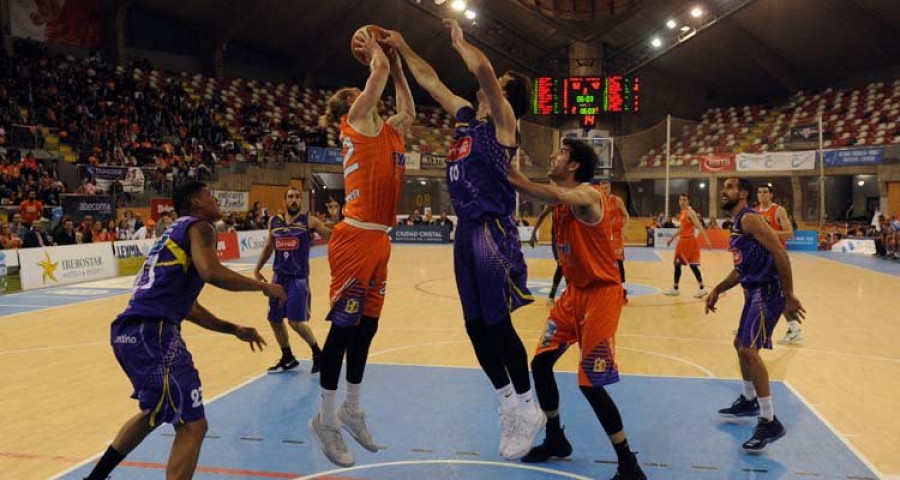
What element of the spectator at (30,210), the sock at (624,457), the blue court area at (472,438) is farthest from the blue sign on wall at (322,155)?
the sock at (624,457)

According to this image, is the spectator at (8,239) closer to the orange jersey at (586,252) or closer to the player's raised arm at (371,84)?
the player's raised arm at (371,84)

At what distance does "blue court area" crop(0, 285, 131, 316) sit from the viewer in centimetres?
1163

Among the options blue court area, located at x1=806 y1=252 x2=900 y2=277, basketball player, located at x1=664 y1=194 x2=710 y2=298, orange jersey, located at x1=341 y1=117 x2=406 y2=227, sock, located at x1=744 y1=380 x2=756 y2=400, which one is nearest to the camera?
orange jersey, located at x1=341 y1=117 x2=406 y2=227

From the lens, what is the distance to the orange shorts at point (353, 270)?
157 inches

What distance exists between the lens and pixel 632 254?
2422cm

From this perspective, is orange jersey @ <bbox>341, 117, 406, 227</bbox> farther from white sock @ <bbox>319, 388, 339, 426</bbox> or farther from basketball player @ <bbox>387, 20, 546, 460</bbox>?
white sock @ <bbox>319, 388, 339, 426</bbox>

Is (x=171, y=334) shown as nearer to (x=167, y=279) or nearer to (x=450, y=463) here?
(x=167, y=279)

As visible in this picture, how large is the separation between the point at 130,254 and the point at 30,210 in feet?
8.68

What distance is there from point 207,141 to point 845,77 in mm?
32733

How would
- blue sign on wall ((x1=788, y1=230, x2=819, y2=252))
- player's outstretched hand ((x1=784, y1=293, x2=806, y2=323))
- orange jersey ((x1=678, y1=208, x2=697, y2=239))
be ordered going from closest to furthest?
player's outstretched hand ((x1=784, y1=293, x2=806, y2=323))
orange jersey ((x1=678, y1=208, x2=697, y2=239))
blue sign on wall ((x1=788, y1=230, x2=819, y2=252))

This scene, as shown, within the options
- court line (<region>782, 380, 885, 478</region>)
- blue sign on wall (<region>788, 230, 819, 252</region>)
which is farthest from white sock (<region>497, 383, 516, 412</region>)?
blue sign on wall (<region>788, 230, 819, 252</region>)

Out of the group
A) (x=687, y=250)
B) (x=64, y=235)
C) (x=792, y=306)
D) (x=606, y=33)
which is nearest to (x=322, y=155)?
(x=606, y=33)

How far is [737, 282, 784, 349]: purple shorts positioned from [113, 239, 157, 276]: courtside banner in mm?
14655

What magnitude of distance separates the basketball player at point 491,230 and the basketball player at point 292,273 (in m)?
3.26
